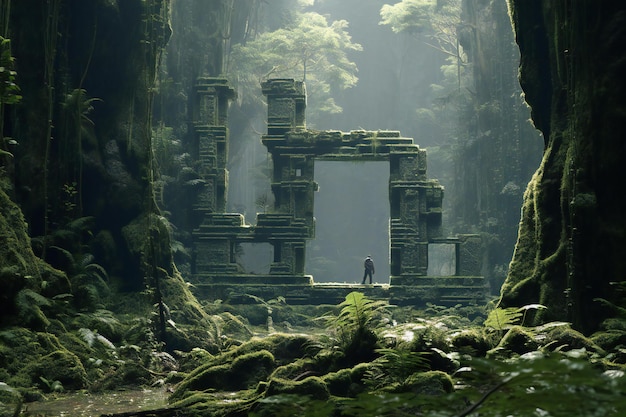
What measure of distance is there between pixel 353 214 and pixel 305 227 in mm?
32252

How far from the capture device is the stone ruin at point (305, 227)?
2680 cm

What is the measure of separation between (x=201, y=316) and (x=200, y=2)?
19.1 meters

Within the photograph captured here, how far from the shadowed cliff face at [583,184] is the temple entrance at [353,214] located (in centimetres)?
4826

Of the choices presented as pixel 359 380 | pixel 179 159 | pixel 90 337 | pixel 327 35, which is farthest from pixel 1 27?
pixel 327 35

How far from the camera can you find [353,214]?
60.0 meters

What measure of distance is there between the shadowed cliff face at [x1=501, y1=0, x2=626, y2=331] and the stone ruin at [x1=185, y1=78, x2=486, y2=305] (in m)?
15.6

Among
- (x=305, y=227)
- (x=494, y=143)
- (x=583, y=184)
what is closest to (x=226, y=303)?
(x=305, y=227)

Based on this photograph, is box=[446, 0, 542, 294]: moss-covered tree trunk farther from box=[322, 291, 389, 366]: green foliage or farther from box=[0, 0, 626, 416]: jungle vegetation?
box=[322, 291, 389, 366]: green foliage

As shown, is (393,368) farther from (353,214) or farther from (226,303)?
(353,214)

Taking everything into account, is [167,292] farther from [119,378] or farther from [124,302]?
[119,378]

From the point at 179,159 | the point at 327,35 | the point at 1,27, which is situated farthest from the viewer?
the point at 327,35

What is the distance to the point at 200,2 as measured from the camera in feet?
106

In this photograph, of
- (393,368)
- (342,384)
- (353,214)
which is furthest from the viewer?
(353,214)

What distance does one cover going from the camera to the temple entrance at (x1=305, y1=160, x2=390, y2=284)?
5938cm
